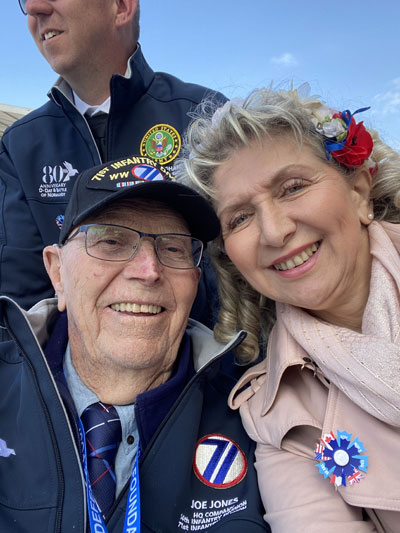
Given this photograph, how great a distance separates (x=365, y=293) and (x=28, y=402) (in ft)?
4.26

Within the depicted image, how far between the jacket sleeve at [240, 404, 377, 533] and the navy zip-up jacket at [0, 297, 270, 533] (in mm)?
81

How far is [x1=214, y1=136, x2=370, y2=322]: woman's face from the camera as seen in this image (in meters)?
1.60

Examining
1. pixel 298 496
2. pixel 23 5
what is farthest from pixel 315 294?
pixel 23 5

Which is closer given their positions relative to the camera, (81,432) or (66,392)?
(81,432)

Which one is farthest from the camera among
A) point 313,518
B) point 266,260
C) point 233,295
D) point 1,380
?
point 233,295

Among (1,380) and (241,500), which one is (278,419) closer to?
(241,500)

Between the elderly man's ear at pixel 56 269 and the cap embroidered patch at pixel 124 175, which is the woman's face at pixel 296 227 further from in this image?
the elderly man's ear at pixel 56 269

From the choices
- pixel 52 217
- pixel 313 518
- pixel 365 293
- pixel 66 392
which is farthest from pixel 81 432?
pixel 52 217

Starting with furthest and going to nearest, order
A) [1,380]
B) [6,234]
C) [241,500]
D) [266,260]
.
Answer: [6,234]
[1,380]
[266,260]
[241,500]

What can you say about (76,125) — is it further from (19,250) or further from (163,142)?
(19,250)

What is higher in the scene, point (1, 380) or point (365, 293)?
point (365, 293)

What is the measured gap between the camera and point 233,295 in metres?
2.13

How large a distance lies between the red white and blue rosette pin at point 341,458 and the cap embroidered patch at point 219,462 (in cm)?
30

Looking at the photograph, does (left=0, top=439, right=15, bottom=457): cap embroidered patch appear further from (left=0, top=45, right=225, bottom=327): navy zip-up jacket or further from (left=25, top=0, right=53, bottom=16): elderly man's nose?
(left=25, top=0, right=53, bottom=16): elderly man's nose
